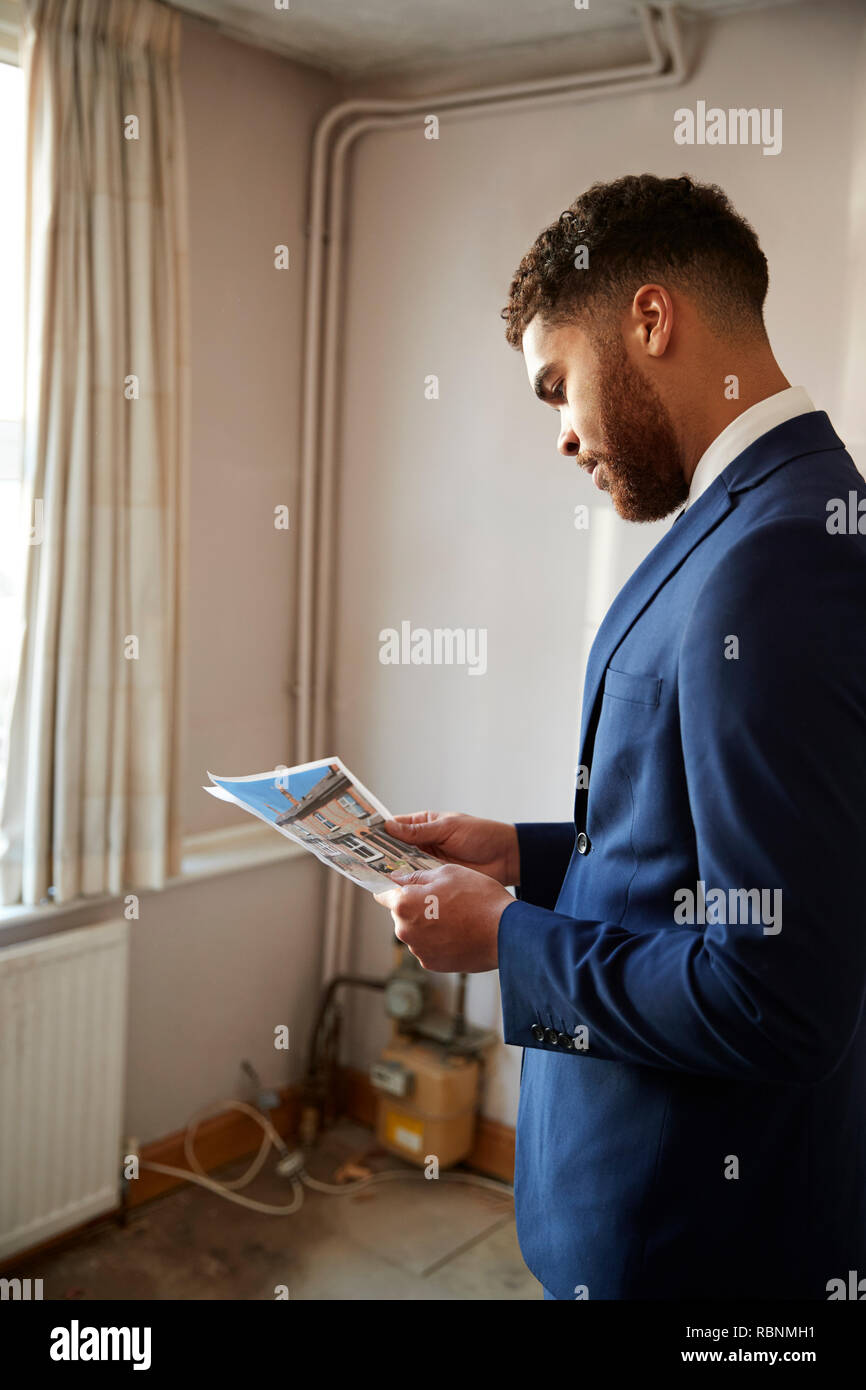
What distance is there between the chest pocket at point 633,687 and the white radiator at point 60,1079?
1591 mm

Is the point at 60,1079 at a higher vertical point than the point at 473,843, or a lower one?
lower

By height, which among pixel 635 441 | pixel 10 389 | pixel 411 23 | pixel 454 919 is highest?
pixel 411 23

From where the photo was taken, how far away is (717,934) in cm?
94

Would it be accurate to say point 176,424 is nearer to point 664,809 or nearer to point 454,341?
point 454,341

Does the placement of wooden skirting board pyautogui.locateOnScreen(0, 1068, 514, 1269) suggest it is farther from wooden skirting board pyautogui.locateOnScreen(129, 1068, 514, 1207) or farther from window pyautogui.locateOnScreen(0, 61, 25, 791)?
window pyautogui.locateOnScreen(0, 61, 25, 791)

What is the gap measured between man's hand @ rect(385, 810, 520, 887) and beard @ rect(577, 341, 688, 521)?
0.48 metres

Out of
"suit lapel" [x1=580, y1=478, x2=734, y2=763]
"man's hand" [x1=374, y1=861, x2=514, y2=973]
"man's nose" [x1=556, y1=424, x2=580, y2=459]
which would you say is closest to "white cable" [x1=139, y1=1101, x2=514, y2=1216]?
"man's hand" [x1=374, y1=861, x2=514, y2=973]

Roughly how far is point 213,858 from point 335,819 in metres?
1.65

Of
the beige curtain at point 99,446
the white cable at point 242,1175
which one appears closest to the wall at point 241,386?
the beige curtain at point 99,446

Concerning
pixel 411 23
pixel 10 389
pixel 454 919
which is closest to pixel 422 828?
pixel 454 919

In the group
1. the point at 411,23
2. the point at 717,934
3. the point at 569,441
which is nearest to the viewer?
the point at 717,934

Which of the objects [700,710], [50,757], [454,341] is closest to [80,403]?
Result: [50,757]

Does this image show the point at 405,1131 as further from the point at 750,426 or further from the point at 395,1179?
the point at 750,426

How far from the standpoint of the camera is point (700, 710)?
95cm
